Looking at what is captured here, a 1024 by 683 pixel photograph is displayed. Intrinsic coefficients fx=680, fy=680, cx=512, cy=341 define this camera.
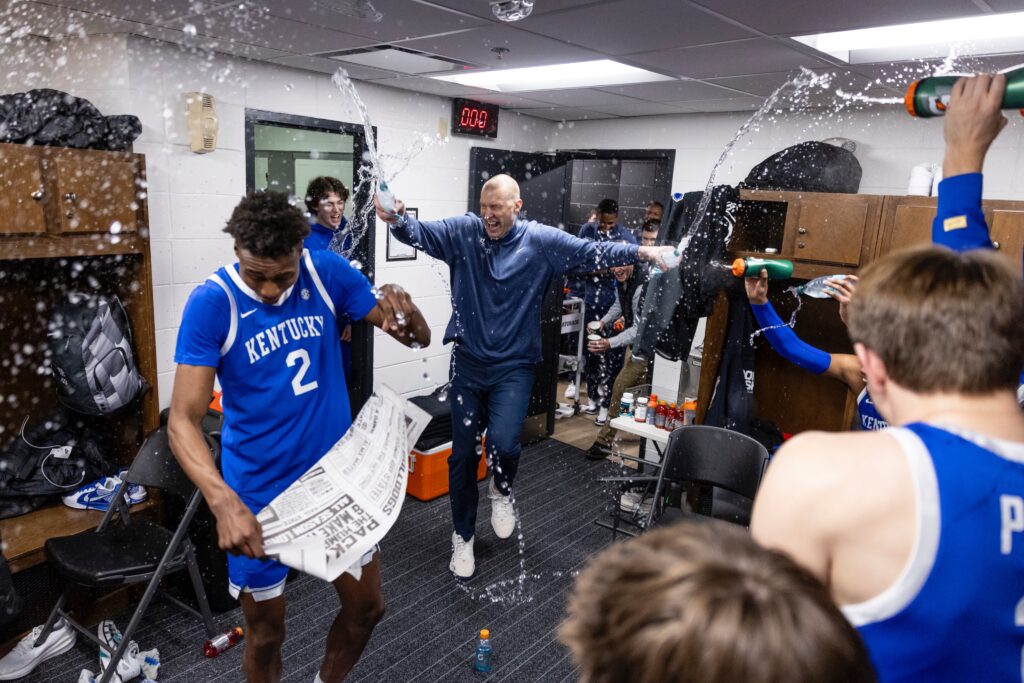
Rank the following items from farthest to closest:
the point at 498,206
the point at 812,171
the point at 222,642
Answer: the point at 812,171 → the point at 498,206 → the point at 222,642

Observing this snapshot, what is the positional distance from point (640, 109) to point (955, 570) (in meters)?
4.23

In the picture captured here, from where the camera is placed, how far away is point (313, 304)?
197cm

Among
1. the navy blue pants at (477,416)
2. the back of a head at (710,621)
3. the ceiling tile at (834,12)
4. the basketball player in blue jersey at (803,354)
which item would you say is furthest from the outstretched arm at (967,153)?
the navy blue pants at (477,416)

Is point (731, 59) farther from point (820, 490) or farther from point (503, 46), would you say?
point (820, 490)

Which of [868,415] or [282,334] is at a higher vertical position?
[282,334]

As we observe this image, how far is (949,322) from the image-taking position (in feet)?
2.78

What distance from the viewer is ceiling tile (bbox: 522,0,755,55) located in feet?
7.49

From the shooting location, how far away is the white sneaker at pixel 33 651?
7.91 ft

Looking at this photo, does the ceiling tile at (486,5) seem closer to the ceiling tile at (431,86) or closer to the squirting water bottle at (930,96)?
the squirting water bottle at (930,96)

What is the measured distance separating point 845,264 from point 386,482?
2410 mm

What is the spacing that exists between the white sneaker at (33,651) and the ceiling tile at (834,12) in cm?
319

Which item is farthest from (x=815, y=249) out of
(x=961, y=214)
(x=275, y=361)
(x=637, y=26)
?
(x=275, y=361)

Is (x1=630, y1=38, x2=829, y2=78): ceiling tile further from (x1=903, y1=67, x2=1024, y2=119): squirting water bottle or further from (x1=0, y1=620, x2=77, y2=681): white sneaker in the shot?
(x1=0, y1=620, x2=77, y2=681): white sneaker

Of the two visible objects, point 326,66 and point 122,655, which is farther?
point 326,66
